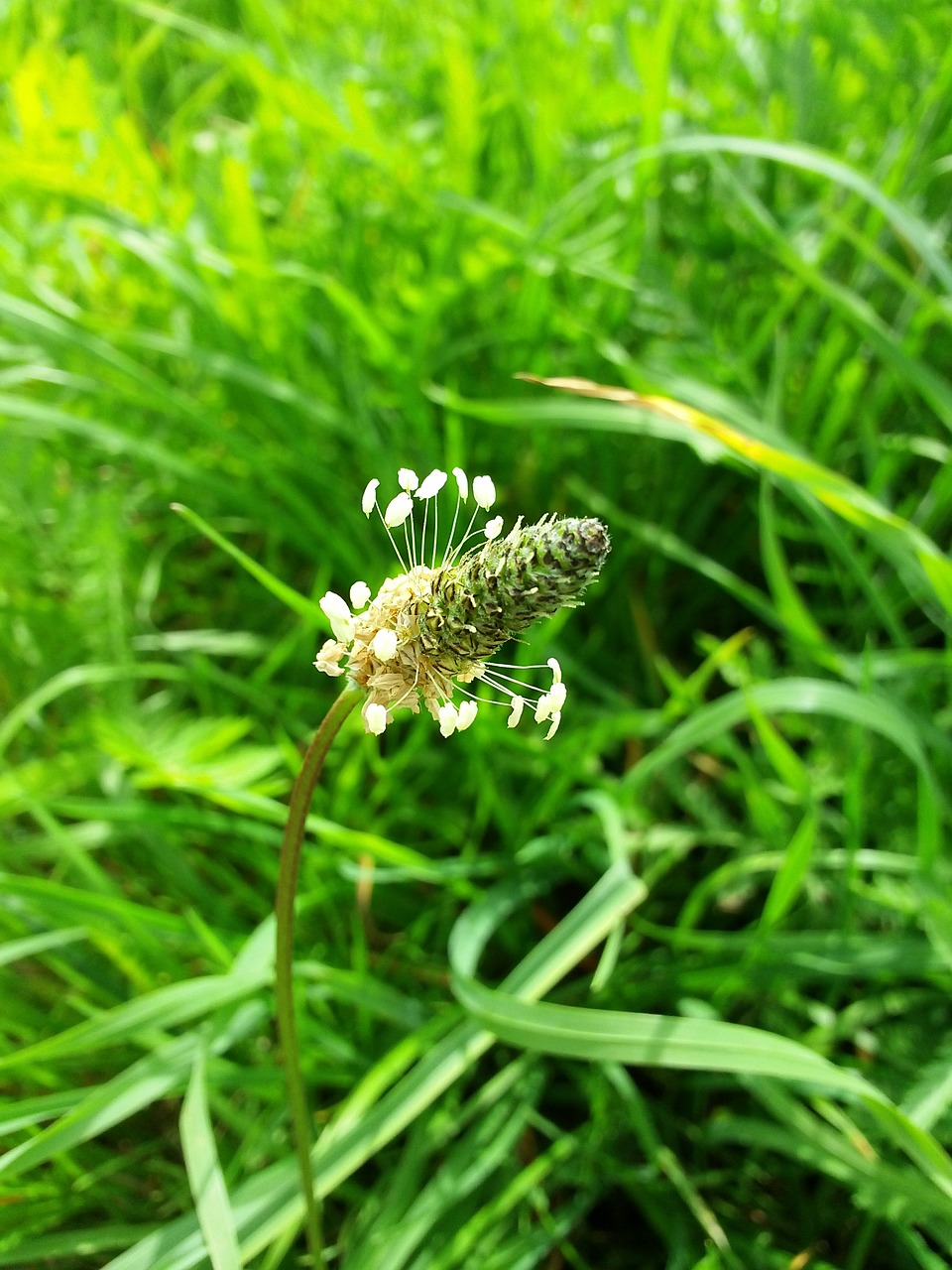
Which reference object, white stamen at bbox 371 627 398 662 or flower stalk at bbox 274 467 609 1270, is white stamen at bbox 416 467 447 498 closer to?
flower stalk at bbox 274 467 609 1270

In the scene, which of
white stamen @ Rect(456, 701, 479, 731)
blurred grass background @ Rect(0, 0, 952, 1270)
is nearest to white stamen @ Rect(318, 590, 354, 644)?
white stamen @ Rect(456, 701, 479, 731)

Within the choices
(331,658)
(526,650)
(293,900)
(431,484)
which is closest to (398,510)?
(431,484)

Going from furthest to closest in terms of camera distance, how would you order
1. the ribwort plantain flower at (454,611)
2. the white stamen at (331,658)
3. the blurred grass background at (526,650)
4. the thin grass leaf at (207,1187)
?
the blurred grass background at (526,650)
the thin grass leaf at (207,1187)
the white stamen at (331,658)
the ribwort plantain flower at (454,611)

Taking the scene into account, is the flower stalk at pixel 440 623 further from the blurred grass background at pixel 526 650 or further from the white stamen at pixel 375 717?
the blurred grass background at pixel 526 650

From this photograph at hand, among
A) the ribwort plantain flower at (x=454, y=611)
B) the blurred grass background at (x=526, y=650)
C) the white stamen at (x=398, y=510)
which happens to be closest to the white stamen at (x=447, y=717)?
the ribwort plantain flower at (x=454, y=611)

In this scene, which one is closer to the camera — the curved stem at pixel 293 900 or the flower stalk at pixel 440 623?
the flower stalk at pixel 440 623

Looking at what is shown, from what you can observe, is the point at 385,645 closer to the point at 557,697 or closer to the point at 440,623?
the point at 440,623

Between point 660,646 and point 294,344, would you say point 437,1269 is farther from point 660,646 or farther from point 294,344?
point 294,344
